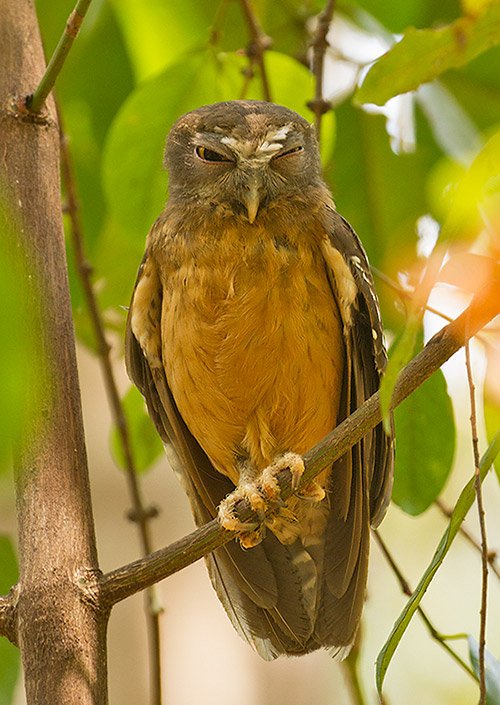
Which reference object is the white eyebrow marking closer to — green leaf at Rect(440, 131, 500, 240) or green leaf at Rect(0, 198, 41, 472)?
green leaf at Rect(440, 131, 500, 240)

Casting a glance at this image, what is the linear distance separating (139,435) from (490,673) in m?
1.75

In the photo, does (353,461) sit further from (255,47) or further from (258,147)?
(255,47)

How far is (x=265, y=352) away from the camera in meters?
3.06

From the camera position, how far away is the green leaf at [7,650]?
8.80ft

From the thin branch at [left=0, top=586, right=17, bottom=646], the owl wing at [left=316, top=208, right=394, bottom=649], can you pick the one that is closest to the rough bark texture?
the thin branch at [left=0, top=586, right=17, bottom=646]

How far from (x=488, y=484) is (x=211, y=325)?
4159mm

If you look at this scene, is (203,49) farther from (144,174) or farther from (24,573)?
(24,573)

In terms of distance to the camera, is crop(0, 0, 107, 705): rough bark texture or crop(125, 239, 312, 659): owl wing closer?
crop(0, 0, 107, 705): rough bark texture

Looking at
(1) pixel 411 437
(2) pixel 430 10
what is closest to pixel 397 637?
(1) pixel 411 437

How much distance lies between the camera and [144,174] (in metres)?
3.28

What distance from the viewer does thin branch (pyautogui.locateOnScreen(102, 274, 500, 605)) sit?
6.24 ft

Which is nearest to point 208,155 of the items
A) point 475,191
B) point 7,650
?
point 7,650

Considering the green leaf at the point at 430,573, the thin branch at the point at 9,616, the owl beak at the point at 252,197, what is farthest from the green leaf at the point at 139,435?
the green leaf at the point at 430,573

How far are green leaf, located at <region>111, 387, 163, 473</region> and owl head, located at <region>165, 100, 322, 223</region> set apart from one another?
84 cm
